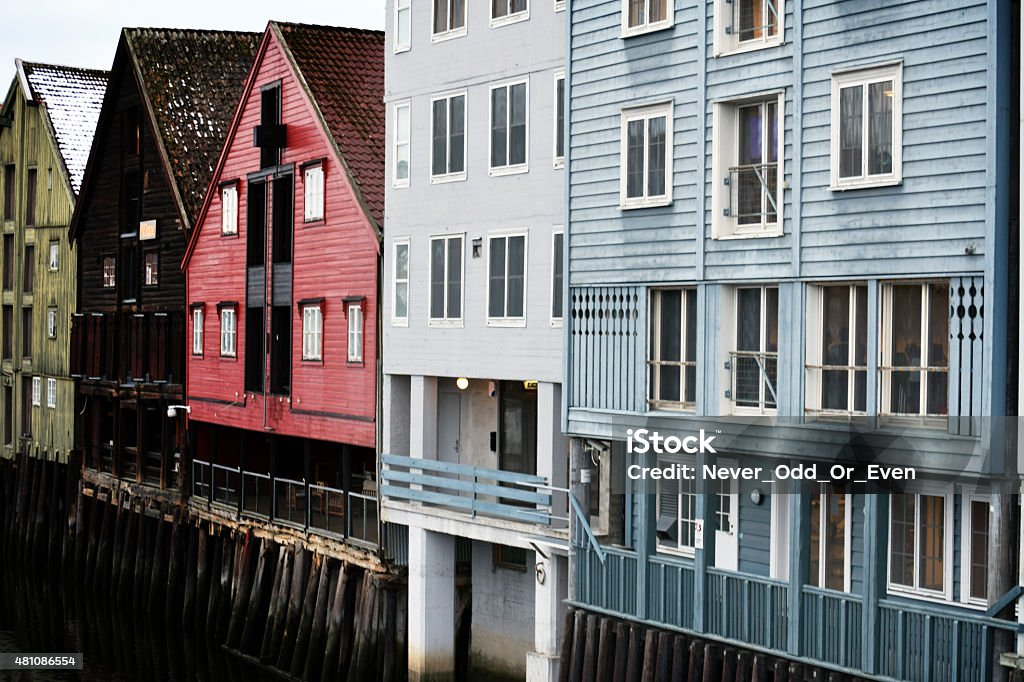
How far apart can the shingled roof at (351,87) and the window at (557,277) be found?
8033 mm

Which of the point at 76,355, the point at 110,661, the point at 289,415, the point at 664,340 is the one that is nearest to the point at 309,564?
the point at 289,415

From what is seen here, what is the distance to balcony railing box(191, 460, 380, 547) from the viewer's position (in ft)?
121

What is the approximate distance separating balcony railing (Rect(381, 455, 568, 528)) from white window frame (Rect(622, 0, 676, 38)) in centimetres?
780

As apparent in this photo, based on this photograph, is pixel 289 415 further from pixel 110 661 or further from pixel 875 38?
pixel 875 38

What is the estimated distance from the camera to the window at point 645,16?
84.7ft

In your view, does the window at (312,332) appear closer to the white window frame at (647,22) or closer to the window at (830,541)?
the white window frame at (647,22)

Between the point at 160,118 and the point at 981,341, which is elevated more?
the point at 160,118

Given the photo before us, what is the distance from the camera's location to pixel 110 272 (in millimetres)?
54375

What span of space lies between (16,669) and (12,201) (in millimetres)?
26722

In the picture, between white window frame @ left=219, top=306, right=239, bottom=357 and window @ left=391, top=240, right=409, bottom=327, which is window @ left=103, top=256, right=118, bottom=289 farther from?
window @ left=391, top=240, right=409, bottom=327

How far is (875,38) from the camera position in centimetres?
2198

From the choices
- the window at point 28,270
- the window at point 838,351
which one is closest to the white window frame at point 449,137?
the window at point 838,351

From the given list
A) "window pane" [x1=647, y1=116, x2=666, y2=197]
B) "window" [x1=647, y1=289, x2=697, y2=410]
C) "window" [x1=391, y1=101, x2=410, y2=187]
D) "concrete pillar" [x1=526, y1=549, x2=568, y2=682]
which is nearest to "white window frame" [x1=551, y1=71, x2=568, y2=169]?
"window pane" [x1=647, y1=116, x2=666, y2=197]

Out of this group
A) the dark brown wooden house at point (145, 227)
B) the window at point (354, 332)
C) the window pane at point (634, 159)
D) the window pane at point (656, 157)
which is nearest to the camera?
the window pane at point (656, 157)
